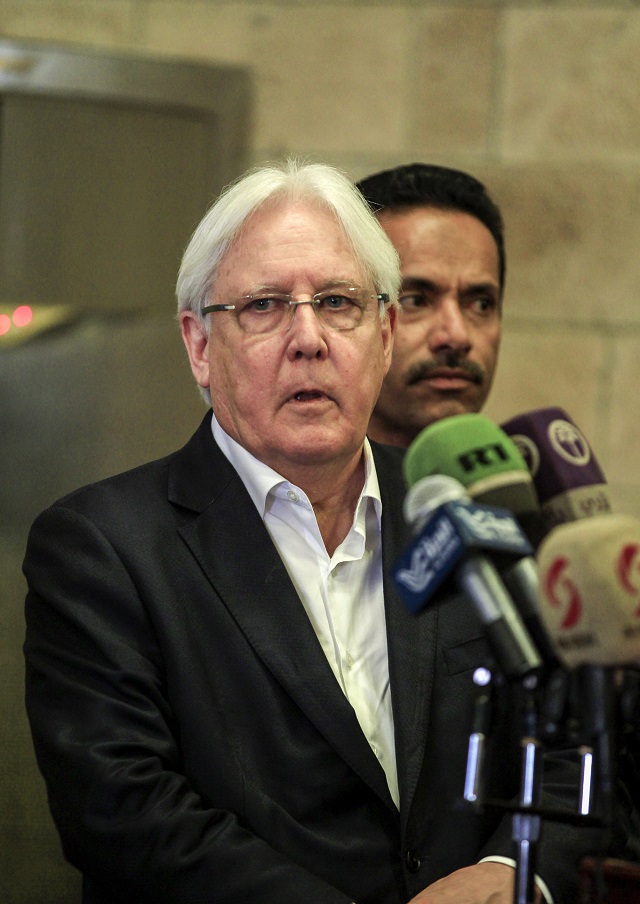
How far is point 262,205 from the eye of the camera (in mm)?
1932

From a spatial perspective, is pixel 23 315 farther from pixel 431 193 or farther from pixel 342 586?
pixel 342 586

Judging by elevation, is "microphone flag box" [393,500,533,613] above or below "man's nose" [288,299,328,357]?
below

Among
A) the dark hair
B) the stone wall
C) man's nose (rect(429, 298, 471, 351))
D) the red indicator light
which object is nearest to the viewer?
man's nose (rect(429, 298, 471, 351))

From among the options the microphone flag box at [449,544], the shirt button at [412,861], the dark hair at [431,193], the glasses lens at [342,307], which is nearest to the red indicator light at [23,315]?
the dark hair at [431,193]

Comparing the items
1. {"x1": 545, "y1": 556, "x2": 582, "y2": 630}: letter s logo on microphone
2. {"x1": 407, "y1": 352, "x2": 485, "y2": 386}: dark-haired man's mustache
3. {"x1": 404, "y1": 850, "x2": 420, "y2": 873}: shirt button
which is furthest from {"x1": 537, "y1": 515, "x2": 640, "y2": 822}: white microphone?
{"x1": 407, "y1": 352, "x2": 485, "y2": 386}: dark-haired man's mustache

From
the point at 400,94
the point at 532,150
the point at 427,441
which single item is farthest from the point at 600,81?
the point at 427,441

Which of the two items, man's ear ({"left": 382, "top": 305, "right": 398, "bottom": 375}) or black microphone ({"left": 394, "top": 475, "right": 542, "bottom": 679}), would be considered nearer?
black microphone ({"left": 394, "top": 475, "right": 542, "bottom": 679})

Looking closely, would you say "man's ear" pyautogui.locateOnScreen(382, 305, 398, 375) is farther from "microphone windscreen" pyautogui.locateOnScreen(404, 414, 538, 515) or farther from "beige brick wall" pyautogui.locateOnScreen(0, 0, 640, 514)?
"beige brick wall" pyautogui.locateOnScreen(0, 0, 640, 514)

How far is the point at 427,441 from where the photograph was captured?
132cm

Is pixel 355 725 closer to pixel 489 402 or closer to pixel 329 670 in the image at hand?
pixel 329 670

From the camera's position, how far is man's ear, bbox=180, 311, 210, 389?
6.58 ft

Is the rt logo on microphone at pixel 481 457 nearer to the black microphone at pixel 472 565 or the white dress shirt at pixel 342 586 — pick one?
the black microphone at pixel 472 565

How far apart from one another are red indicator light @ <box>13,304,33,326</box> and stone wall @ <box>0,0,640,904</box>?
32.8 inches

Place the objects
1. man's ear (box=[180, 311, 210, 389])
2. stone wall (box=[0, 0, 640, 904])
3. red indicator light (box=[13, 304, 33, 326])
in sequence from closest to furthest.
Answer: man's ear (box=[180, 311, 210, 389])
red indicator light (box=[13, 304, 33, 326])
stone wall (box=[0, 0, 640, 904])
